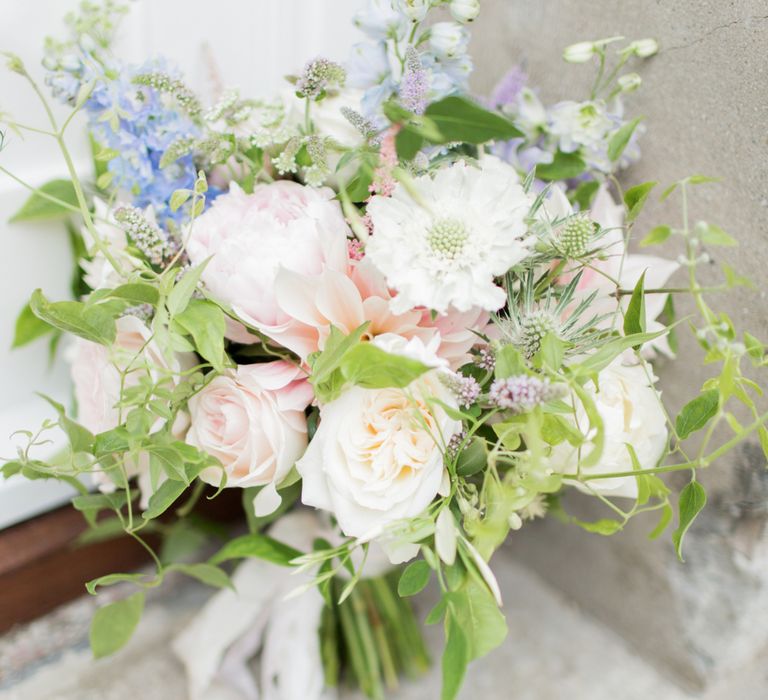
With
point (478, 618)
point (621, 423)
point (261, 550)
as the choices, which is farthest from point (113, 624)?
point (621, 423)

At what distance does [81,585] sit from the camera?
760 millimetres

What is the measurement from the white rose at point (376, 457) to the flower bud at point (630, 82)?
32 centimetres

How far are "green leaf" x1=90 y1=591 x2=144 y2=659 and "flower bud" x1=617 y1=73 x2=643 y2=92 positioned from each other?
1.90ft

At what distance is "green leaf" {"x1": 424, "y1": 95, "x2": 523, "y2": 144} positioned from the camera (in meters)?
0.37

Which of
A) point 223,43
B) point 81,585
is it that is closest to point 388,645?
point 81,585

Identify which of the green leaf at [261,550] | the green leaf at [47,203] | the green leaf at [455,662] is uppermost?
the green leaf at [47,203]

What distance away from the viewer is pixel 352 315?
0.46 metres

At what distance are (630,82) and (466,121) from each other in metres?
0.28

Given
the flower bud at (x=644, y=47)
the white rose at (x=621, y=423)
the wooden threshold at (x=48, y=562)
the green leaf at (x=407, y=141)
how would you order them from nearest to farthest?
the green leaf at (x=407, y=141) → the white rose at (x=621, y=423) → the flower bud at (x=644, y=47) → the wooden threshold at (x=48, y=562)

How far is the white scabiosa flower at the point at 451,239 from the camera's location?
41 centimetres

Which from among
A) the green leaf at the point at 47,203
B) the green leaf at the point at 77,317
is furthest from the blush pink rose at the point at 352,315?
the green leaf at the point at 47,203

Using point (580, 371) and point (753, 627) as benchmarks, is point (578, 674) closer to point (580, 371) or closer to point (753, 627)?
point (753, 627)

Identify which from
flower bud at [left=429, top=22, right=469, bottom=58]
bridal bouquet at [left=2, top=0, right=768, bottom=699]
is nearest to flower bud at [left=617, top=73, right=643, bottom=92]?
bridal bouquet at [left=2, top=0, right=768, bottom=699]

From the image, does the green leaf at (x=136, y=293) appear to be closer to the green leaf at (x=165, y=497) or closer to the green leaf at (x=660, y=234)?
the green leaf at (x=165, y=497)
